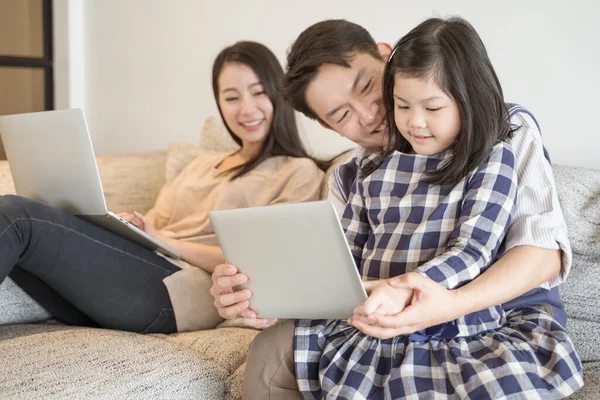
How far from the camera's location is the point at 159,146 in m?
3.02

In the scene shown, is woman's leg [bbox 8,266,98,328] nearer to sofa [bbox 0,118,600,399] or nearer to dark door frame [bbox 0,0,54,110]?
sofa [bbox 0,118,600,399]

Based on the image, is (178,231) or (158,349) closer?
(158,349)

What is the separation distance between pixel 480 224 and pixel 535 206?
0.41 ft

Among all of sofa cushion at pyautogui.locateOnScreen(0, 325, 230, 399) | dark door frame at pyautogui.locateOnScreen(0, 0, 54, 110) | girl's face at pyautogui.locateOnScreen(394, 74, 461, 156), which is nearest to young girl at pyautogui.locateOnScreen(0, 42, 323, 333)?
sofa cushion at pyautogui.locateOnScreen(0, 325, 230, 399)

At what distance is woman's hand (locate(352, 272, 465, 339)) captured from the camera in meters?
1.20

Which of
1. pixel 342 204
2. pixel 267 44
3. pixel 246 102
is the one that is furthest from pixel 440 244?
pixel 267 44

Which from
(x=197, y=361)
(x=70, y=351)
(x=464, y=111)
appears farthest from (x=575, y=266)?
(x=70, y=351)

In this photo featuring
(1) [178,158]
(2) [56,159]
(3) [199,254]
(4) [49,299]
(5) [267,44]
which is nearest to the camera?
(2) [56,159]

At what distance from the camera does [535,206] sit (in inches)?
53.4

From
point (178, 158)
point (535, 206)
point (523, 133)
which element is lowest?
point (178, 158)

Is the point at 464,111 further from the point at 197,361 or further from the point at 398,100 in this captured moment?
the point at 197,361

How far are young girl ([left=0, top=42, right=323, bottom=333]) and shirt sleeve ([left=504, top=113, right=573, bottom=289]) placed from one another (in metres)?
0.71

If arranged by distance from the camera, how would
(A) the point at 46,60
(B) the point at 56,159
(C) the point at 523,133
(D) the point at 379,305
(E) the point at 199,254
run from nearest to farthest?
(D) the point at 379,305, (C) the point at 523,133, (B) the point at 56,159, (E) the point at 199,254, (A) the point at 46,60

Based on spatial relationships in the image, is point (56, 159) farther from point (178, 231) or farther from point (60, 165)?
point (178, 231)
